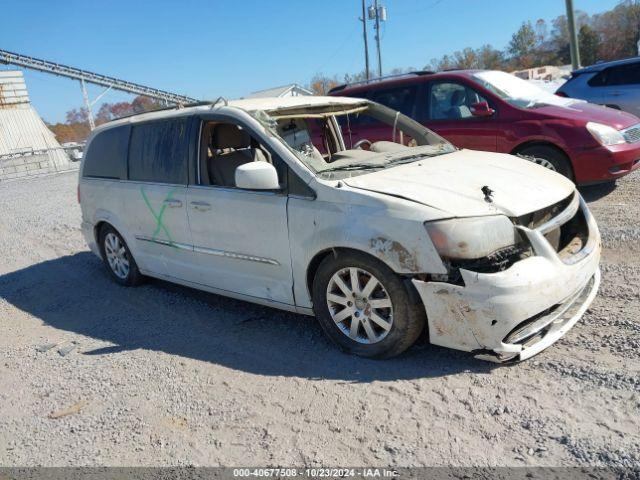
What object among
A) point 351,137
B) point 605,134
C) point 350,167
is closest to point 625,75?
point 605,134

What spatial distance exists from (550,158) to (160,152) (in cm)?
479

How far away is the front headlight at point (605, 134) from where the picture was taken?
651 centimetres

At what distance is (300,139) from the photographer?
482cm

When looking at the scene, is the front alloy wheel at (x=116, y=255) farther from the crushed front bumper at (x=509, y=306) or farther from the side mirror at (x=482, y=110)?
the side mirror at (x=482, y=110)

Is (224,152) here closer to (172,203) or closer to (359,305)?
(172,203)

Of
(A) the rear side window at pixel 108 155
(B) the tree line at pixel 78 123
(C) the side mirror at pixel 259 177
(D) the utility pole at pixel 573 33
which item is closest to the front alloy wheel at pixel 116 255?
(A) the rear side window at pixel 108 155

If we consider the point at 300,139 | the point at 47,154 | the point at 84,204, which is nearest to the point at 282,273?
the point at 300,139

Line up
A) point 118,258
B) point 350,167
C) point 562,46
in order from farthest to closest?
point 562,46
point 118,258
point 350,167

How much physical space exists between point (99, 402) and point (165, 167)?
2.13 m

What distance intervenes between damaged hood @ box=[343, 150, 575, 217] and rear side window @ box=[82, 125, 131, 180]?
9.18 feet

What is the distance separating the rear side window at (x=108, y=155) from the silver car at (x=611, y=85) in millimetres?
9046

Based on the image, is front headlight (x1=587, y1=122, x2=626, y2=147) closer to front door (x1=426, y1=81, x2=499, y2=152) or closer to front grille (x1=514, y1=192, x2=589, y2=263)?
front door (x1=426, y1=81, x2=499, y2=152)

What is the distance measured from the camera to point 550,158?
6.79 metres

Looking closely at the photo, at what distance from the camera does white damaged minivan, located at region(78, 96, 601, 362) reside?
310cm
